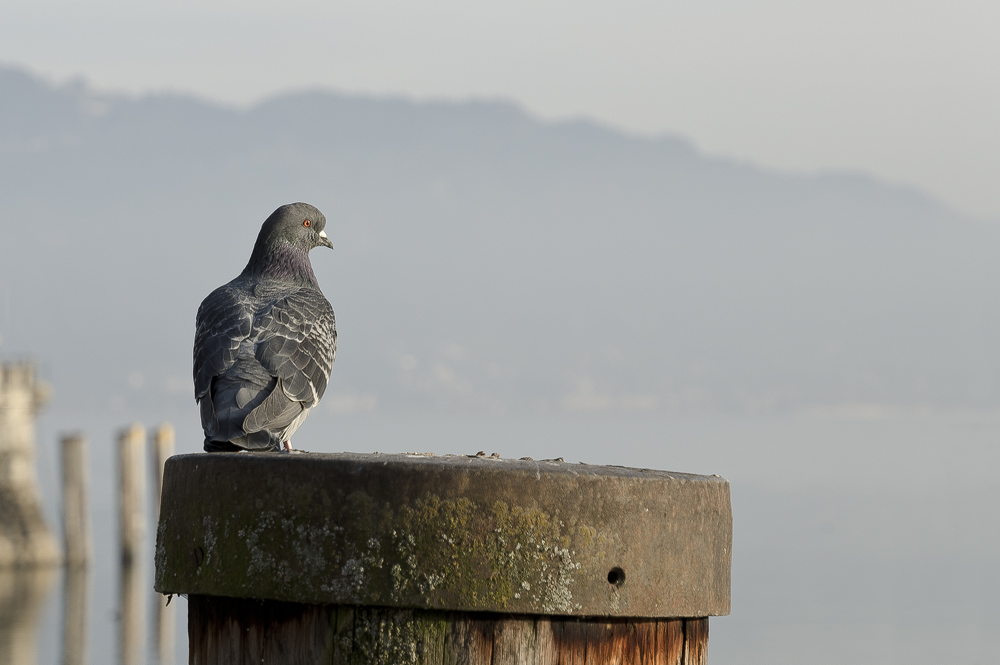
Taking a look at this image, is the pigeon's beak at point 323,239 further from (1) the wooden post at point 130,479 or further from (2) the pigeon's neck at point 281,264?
(1) the wooden post at point 130,479

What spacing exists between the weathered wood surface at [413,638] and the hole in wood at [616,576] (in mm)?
101

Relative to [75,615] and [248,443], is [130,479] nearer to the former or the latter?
[75,615]

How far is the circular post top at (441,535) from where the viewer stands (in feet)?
10.1

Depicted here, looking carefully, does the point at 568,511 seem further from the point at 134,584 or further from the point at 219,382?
the point at 134,584

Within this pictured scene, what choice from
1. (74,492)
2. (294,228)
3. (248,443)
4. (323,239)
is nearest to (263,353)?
(248,443)

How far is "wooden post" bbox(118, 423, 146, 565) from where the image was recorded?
36500mm

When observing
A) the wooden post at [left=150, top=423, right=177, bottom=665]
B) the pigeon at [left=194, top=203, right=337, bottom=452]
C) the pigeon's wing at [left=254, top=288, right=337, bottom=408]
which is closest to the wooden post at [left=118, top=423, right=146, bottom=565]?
the wooden post at [left=150, top=423, right=177, bottom=665]

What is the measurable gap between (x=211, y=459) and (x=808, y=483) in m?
140

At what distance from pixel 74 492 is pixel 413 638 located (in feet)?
115

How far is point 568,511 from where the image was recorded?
10.3 feet

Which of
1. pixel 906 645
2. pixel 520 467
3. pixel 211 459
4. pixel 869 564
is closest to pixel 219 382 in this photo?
pixel 211 459

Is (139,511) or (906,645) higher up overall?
(139,511)

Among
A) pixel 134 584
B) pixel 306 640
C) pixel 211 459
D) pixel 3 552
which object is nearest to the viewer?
pixel 306 640

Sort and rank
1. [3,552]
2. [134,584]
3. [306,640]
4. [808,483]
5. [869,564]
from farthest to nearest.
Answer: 1. [808,483]
2. [869,564]
3. [134,584]
4. [3,552]
5. [306,640]
